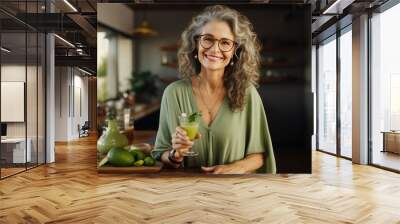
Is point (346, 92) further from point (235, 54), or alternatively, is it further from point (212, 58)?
point (212, 58)

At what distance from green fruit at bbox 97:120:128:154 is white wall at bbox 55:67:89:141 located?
800cm

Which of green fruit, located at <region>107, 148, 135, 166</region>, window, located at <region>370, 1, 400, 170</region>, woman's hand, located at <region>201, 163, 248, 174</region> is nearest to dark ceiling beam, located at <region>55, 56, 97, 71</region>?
green fruit, located at <region>107, 148, 135, 166</region>

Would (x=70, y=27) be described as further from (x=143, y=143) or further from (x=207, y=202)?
(x=207, y=202)

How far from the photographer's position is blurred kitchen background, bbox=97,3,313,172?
5051 mm

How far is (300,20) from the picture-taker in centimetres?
505

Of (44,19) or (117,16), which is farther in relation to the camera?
(44,19)

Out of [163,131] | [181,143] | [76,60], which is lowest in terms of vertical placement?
[181,143]

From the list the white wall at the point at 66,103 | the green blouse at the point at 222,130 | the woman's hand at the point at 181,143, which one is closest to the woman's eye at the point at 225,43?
the green blouse at the point at 222,130

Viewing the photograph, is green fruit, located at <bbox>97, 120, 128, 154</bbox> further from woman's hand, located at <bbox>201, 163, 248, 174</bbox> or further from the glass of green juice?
woman's hand, located at <bbox>201, 163, 248, 174</bbox>

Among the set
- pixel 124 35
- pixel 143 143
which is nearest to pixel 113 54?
pixel 124 35

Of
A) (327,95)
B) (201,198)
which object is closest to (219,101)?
(201,198)

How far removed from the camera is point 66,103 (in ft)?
41.5

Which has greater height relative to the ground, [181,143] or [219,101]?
[219,101]

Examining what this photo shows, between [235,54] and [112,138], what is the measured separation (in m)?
1.96
